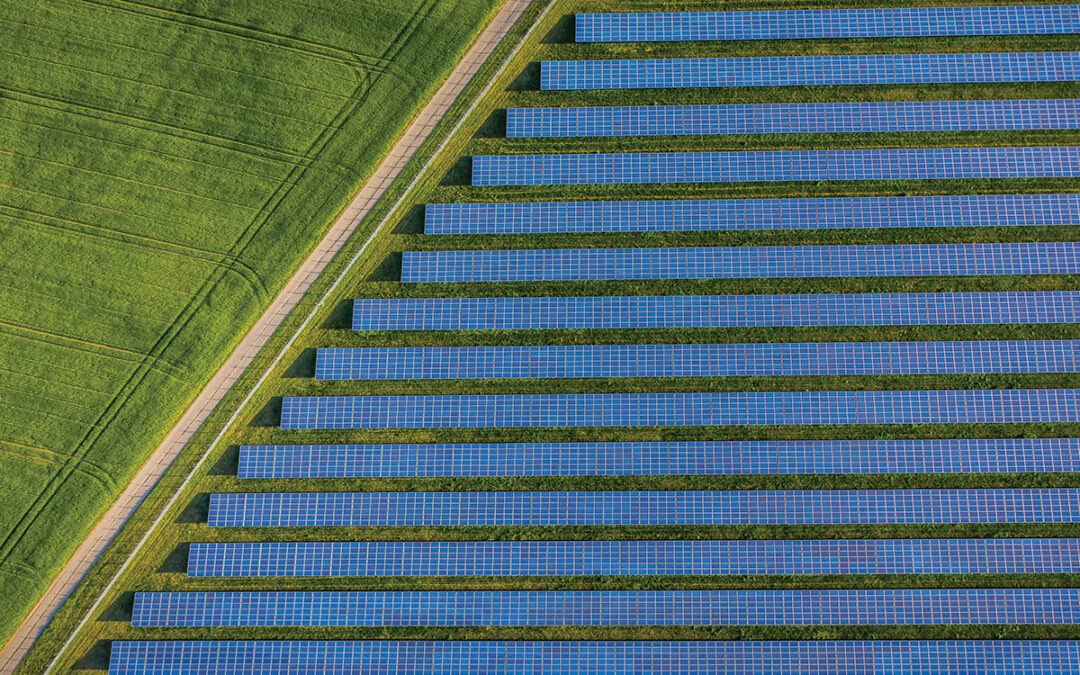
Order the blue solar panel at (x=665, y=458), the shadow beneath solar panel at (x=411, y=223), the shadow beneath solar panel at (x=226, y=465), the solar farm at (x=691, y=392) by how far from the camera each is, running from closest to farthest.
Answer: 1. the solar farm at (x=691, y=392)
2. the blue solar panel at (x=665, y=458)
3. the shadow beneath solar panel at (x=226, y=465)
4. the shadow beneath solar panel at (x=411, y=223)

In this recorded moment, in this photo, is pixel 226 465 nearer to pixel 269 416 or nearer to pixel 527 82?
pixel 269 416

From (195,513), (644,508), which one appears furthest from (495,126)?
(195,513)

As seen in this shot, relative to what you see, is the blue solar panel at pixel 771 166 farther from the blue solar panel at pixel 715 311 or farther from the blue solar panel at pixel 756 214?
the blue solar panel at pixel 715 311

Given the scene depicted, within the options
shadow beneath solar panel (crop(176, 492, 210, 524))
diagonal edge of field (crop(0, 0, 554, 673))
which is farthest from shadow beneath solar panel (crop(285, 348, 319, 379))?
shadow beneath solar panel (crop(176, 492, 210, 524))

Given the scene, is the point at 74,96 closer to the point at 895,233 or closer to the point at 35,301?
the point at 35,301

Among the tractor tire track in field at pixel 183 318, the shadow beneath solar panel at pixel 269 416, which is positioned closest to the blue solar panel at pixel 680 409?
the shadow beneath solar panel at pixel 269 416
